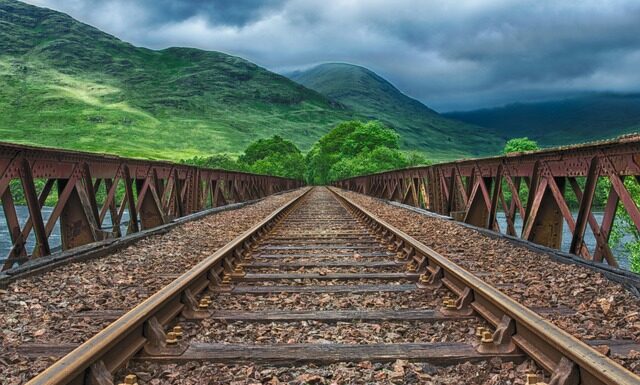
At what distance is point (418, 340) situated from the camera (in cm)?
383

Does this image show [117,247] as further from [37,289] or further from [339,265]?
[339,265]

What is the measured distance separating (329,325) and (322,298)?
0.86 m

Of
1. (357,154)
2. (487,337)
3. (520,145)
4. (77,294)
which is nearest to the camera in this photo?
(487,337)

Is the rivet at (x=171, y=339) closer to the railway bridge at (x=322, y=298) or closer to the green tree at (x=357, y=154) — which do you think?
the railway bridge at (x=322, y=298)

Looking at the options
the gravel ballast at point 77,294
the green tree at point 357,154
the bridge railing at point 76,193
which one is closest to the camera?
the gravel ballast at point 77,294

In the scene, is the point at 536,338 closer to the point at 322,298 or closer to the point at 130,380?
the point at 322,298

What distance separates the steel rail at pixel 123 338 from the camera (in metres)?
2.74

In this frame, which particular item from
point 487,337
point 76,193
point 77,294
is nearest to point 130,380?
point 487,337

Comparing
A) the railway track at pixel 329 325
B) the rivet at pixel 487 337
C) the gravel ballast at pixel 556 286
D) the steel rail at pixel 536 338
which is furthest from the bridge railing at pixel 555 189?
the rivet at pixel 487 337

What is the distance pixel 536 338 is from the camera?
3.40m

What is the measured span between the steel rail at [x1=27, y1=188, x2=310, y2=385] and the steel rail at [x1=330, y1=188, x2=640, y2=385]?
2.37 meters

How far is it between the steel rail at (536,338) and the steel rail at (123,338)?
2366 mm

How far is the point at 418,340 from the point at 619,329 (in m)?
1.59

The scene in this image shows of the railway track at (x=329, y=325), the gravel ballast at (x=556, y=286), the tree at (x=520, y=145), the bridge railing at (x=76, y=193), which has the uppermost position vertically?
the tree at (x=520, y=145)
